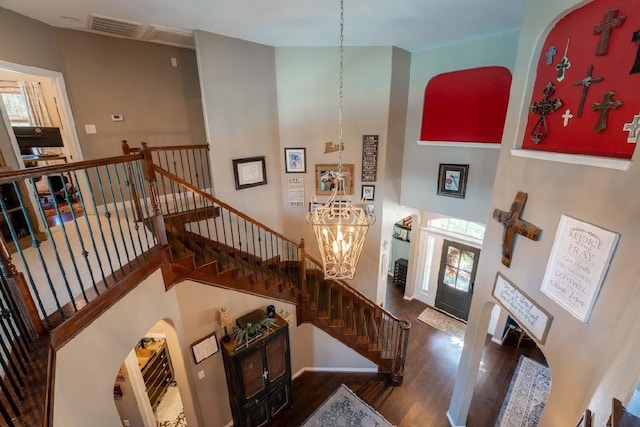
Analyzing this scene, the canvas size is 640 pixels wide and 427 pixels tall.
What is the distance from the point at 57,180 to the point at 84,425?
4848mm

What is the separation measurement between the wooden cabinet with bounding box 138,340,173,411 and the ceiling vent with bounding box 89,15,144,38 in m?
4.55

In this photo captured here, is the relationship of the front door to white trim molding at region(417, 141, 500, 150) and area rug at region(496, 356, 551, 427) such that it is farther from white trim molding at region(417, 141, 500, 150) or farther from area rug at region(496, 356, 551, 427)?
white trim molding at region(417, 141, 500, 150)

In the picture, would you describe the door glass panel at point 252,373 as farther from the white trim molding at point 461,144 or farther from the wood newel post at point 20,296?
the white trim molding at point 461,144

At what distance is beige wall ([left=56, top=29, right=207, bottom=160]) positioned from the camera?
3.76m

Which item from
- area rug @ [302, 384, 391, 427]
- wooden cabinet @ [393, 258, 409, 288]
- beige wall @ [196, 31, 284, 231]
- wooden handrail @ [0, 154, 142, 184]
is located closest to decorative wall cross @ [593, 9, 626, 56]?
wooden handrail @ [0, 154, 142, 184]

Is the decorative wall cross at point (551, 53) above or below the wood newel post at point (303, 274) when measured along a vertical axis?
above

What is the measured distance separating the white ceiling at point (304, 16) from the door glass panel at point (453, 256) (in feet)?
13.5

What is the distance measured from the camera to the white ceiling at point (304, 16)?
289cm

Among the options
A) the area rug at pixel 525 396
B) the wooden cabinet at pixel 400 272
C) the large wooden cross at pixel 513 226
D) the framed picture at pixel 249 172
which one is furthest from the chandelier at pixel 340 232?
the wooden cabinet at pixel 400 272

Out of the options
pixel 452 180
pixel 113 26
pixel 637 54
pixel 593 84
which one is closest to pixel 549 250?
pixel 593 84

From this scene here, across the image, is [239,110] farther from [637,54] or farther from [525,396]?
[525,396]

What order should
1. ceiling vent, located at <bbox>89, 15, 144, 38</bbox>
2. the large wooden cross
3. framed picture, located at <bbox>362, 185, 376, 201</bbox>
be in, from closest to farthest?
1. the large wooden cross
2. ceiling vent, located at <bbox>89, 15, 144, 38</bbox>
3. framed picture, located at <bbox>362, 185, 376, 201</bbox>

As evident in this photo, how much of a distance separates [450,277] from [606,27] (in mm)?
5340

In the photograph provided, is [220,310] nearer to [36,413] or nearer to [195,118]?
[36,413]
